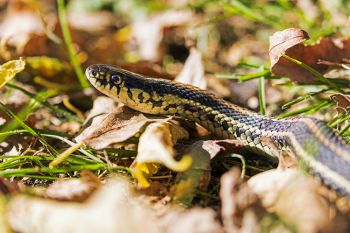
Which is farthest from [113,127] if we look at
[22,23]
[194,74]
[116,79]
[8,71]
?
[22,23]

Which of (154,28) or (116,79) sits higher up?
(116,79)

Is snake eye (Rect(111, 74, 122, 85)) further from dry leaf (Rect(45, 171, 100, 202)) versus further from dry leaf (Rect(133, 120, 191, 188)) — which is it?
dry leaf (Rect(45, 171, 100, 202))

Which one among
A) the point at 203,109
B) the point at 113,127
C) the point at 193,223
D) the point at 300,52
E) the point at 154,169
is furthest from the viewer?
the point at 300,52

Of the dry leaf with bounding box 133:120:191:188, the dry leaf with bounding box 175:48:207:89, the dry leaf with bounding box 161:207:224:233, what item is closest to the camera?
the dry leaf with bounding box 161:207:224:233

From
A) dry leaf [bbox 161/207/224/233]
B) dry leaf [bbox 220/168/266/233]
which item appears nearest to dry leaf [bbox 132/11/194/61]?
dry leaf [bbox 220/168/266/233]

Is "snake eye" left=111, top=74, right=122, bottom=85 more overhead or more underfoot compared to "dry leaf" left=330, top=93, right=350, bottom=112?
more overhead

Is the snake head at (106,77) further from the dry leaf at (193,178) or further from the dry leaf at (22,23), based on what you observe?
the dry leaf at (22,23)

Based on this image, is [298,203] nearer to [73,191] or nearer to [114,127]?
[73,191]
